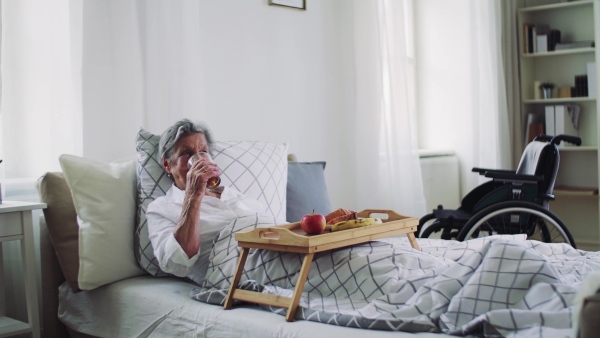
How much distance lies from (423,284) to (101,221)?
1.12 metres

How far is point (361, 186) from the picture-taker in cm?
406

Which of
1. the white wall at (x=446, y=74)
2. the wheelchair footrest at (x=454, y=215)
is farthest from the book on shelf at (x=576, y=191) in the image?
the wheelchair footrest at (x=454, y=215)

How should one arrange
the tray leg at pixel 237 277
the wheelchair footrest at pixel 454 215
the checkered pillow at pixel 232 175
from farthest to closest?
the wheelchair footrest at pixel 454 215 → the checkered pillow at pixel 232 175 → the tray leg at pixel 237 277

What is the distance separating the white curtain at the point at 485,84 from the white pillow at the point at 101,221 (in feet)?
10.7

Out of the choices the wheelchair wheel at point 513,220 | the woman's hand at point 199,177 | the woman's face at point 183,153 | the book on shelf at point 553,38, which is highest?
the book on shelf at point 553,38

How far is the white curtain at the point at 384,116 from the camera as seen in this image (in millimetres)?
4055

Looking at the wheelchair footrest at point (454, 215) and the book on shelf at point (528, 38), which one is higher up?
the book on shelf at point (528, 38)

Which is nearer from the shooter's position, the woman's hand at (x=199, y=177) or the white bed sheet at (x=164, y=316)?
the white bed sheet at (x=164, y=316)

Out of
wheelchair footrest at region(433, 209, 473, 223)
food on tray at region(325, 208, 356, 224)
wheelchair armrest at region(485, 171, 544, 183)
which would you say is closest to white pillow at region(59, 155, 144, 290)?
food on tray at region(325, 208, 356, 224)

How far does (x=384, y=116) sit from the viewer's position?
4137 millimetres

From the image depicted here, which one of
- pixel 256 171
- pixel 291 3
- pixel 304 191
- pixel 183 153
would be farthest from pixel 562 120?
pixel 183 153

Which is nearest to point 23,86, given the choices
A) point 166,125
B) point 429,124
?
point 166,125

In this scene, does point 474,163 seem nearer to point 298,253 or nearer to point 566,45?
point 566,45

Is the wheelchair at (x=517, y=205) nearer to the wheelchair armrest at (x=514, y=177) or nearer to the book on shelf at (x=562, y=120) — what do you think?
the wheelchair armrest at (x=514, y=177)
